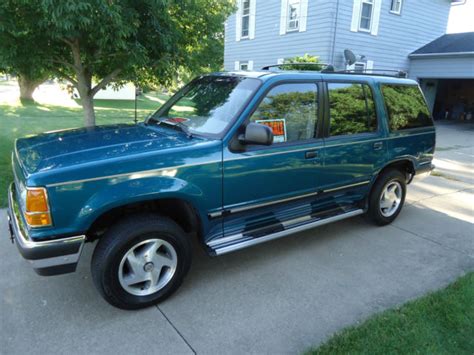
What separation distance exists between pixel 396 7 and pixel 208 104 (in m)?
14.1

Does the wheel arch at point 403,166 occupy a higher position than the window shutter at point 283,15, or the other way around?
the window shutter at point 283,15

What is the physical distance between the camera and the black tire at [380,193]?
14.9 feet

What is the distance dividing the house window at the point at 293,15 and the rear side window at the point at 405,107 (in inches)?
393

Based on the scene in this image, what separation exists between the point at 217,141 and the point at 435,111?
70.0 ft

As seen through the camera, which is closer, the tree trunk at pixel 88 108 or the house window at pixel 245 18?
the tree trunk at pixel 88 108

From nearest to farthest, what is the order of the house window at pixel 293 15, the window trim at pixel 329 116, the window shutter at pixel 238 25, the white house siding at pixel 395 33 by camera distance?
the window trim at pixel 329 116 < the white house siding at pixel 395 33 < the house window at pixel 293 15 < the window shutter at pixel 238 25

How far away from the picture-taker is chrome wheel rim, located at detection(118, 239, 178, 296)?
2832 mm

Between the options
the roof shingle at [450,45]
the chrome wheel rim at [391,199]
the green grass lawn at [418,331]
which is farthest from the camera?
the roof shingle at [450,45]

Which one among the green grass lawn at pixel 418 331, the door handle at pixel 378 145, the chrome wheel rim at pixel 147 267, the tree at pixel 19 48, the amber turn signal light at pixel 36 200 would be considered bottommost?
the green grass lawn at pixel 418 331

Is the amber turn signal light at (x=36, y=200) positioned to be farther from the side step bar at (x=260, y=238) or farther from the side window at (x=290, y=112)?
the side window at (x=290, y=112)

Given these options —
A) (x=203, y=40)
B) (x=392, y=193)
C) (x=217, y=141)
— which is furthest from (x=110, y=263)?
(x=203, y=40)

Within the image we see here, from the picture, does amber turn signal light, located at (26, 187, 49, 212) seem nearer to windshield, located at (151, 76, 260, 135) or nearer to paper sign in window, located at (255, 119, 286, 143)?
windshield, located at (151, 76, 260, 135)

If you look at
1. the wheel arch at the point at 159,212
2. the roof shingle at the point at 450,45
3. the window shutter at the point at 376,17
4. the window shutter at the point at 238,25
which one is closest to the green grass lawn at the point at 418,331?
the wheel arch at the point at 159,212

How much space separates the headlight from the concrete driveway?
0.87 m
